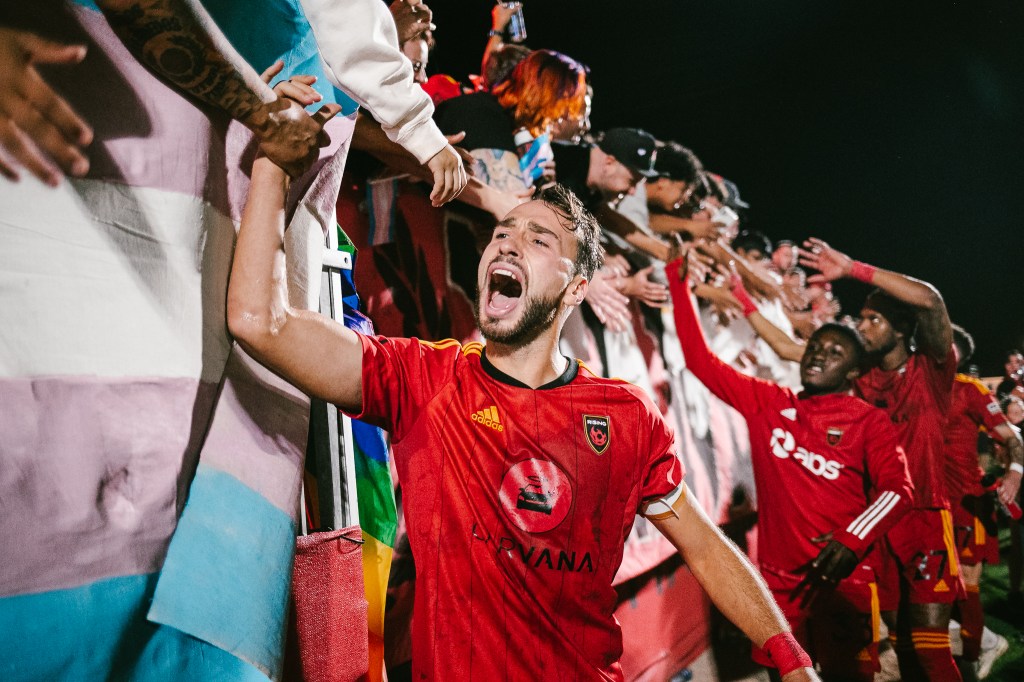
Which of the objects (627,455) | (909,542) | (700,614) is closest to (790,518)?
(700,614)

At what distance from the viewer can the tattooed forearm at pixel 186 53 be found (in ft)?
3.54

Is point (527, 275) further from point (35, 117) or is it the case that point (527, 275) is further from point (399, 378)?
point (35, 117)

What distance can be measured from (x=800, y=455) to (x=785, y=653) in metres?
2.85

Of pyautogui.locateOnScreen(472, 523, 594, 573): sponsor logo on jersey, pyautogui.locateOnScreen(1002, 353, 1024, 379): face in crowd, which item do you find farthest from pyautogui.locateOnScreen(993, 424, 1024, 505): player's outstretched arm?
pyautogui.locateOnScreen(472, 523, 594, 573): sponsor logo on jersey

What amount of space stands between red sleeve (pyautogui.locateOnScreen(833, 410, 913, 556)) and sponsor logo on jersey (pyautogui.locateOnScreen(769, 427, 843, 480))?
0.80 ft

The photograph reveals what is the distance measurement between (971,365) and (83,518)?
25.1 feet

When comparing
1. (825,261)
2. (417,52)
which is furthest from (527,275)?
(825,261)

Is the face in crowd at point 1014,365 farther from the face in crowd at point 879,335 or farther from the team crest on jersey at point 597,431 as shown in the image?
the team crest on jersey at point 597,431

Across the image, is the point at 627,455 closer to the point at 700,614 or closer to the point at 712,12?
the point at 700,614

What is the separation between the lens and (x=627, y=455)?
5.80 ft

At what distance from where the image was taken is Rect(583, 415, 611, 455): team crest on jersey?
1.74 metres

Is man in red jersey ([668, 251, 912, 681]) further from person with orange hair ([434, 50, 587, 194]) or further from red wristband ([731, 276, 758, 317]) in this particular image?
person with orange hair ([434, 50, 587, 194])

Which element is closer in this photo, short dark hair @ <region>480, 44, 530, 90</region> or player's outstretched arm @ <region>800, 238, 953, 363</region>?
short dark hair @ <region>480, 44, 530, 90</region>

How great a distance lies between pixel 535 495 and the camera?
1655mm
